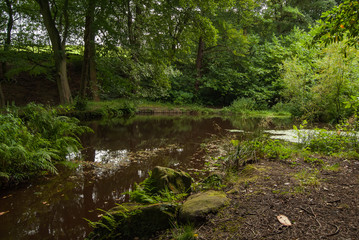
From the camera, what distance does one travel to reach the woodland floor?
6.22ft

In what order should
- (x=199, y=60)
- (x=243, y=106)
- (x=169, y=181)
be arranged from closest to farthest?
1. (x=169, y=181)
2. (x=243, y=106)
3. (x=199, y=60)

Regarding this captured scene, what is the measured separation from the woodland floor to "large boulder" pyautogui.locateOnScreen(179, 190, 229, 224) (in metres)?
0.06

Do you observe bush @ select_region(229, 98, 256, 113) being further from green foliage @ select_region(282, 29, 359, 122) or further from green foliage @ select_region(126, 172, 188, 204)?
green foliage @ select_region(126, 172, 188, 204)

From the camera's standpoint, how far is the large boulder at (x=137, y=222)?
2.33m

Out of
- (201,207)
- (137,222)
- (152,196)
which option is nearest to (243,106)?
(152,196)

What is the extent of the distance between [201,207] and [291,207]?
0.88m

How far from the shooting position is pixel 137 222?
237 cm

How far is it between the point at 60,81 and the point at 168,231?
11.1 m

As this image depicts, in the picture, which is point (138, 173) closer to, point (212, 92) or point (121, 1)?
point (121, 1)

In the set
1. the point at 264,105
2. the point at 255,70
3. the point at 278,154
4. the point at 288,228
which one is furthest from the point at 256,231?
the point at 255,70

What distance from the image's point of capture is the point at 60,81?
445 inches

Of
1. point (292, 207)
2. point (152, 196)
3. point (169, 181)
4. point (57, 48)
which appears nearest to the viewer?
point (292, 207)

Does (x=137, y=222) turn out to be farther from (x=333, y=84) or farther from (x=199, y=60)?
(x=199, y=60)

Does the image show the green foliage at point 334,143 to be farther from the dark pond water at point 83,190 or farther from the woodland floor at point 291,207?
the dark pond water at point 83,190
